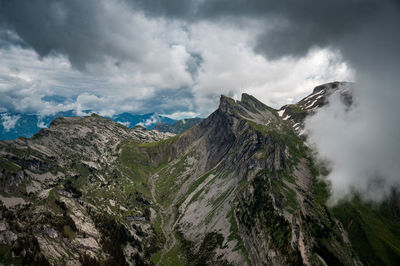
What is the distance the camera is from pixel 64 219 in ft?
606

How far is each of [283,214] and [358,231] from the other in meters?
80.7

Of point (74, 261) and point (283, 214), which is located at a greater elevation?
point (283, 214)

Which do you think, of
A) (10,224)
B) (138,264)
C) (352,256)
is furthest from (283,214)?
(10,224)

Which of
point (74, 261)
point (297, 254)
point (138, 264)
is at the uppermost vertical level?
point (297, 254)

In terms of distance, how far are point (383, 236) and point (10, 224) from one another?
920 ft

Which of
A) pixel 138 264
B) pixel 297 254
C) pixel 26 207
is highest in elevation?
pixel 26 207

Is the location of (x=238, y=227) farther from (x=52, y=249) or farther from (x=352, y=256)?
(x=52, y=249)

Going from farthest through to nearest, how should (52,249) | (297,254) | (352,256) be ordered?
(352,256), (52,249), (297,254)

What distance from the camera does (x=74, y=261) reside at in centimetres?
14550

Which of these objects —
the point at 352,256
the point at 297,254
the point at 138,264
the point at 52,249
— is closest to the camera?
the point at 297,254

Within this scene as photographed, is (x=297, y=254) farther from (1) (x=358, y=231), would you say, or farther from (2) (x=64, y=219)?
(2) (x=64, y=219)

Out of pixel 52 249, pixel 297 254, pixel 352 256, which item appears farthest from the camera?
pixel 352 256

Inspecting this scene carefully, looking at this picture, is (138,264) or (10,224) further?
(138,264)

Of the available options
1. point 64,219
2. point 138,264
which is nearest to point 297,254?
point 138,264
